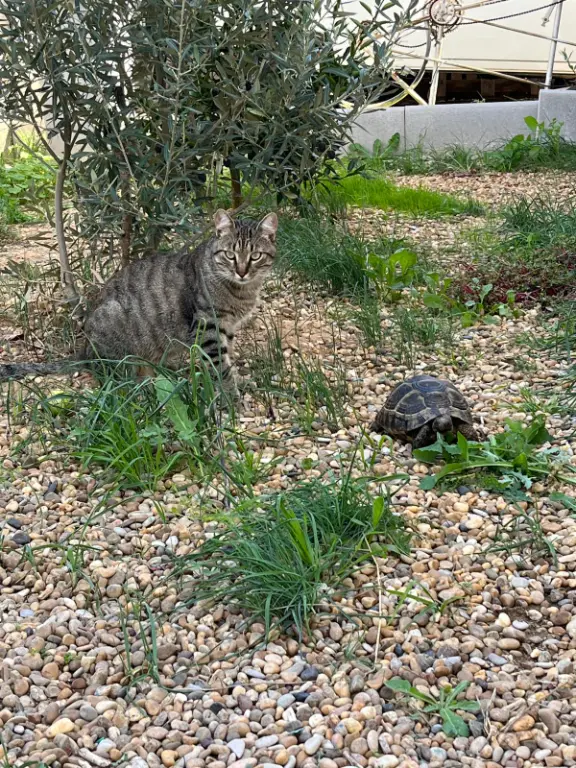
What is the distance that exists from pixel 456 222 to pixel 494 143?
3418 millimetres

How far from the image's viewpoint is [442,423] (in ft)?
12.3

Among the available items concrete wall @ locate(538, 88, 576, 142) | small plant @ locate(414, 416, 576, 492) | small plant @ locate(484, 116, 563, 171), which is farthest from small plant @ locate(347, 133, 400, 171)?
small plant @ locate(414, 416, 576, 492)

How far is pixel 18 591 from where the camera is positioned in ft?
10.0

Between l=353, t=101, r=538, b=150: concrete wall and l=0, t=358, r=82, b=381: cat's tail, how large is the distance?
6.54 meters

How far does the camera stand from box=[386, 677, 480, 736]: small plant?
2.39 metres

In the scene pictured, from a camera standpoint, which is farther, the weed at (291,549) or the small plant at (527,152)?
the small plant at (527,152)

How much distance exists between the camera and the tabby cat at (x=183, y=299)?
14.8 ft

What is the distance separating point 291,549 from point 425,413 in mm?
1098

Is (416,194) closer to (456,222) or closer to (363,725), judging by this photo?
(456,222)

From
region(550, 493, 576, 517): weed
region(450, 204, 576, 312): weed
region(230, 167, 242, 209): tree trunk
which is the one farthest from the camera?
region(230, 167, 242, 209): tree trunk

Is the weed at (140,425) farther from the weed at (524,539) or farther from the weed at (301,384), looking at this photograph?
the weed at (524,539)

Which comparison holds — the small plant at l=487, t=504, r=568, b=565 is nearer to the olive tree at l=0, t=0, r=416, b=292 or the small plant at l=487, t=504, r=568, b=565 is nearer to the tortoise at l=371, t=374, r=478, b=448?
the tortoise at l=371, t=374, r=478, b=448

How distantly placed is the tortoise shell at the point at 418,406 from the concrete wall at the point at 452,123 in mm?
6636

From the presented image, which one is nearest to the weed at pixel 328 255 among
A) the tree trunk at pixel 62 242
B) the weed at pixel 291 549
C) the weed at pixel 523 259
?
the weed at pixel 523 259
